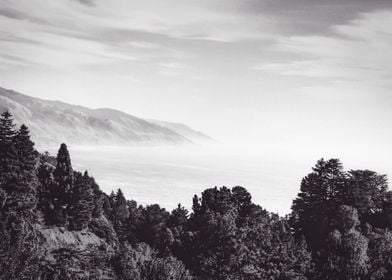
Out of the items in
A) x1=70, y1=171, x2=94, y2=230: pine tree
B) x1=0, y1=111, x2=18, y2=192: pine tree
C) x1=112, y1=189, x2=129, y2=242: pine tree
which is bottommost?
x1=112, y1=189, x2=129, y2=242: pine tree

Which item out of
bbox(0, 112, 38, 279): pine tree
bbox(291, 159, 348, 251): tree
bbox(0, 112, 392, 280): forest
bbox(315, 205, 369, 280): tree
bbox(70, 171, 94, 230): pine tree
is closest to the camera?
bbox(0, 112, 38, 279): pine tree

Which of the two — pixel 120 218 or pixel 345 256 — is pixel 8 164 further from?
pixel 120 218

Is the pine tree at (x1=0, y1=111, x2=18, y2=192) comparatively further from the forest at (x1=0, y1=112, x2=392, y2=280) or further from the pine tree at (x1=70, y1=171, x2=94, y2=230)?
the pine tree at (x1=70, y1=171, x2=94, y2=230)

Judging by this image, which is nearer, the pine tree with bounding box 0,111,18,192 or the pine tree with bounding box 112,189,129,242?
the pine tree with bounding box 0,111,18,192

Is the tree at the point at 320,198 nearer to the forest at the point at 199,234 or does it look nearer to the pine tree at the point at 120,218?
the forest at the point at 199,234

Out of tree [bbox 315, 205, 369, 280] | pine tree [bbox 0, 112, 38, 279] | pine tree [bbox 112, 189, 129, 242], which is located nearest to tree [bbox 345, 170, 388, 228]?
tree [bbox 315, 205, 369, 280]

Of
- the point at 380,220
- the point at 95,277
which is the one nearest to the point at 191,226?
the point at 95,277

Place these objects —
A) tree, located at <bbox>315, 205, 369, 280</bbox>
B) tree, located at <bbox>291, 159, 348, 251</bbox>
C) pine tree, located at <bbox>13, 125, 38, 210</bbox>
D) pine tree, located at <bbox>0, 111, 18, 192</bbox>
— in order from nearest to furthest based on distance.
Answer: tree, located at <bbox>315, 205, 369, 280</bbox> → pine tree, located at <bbox>13, 125, 38, 210</bbox> → pine tree, located at <bbox>0, 111, 18, 192</bbox> → tree, located at <bbox>291, 159, 348, 251</bbox>

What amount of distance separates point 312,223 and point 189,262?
25314mm

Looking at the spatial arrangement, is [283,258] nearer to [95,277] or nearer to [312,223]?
[95,277]

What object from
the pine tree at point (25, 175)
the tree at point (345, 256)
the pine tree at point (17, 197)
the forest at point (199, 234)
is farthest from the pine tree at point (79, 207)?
the tree at point (345, 256)

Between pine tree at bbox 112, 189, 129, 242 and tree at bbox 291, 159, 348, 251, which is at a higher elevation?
tree at bbox 291, 159, 348, 251

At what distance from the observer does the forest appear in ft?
127

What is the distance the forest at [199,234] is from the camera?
3878cm
